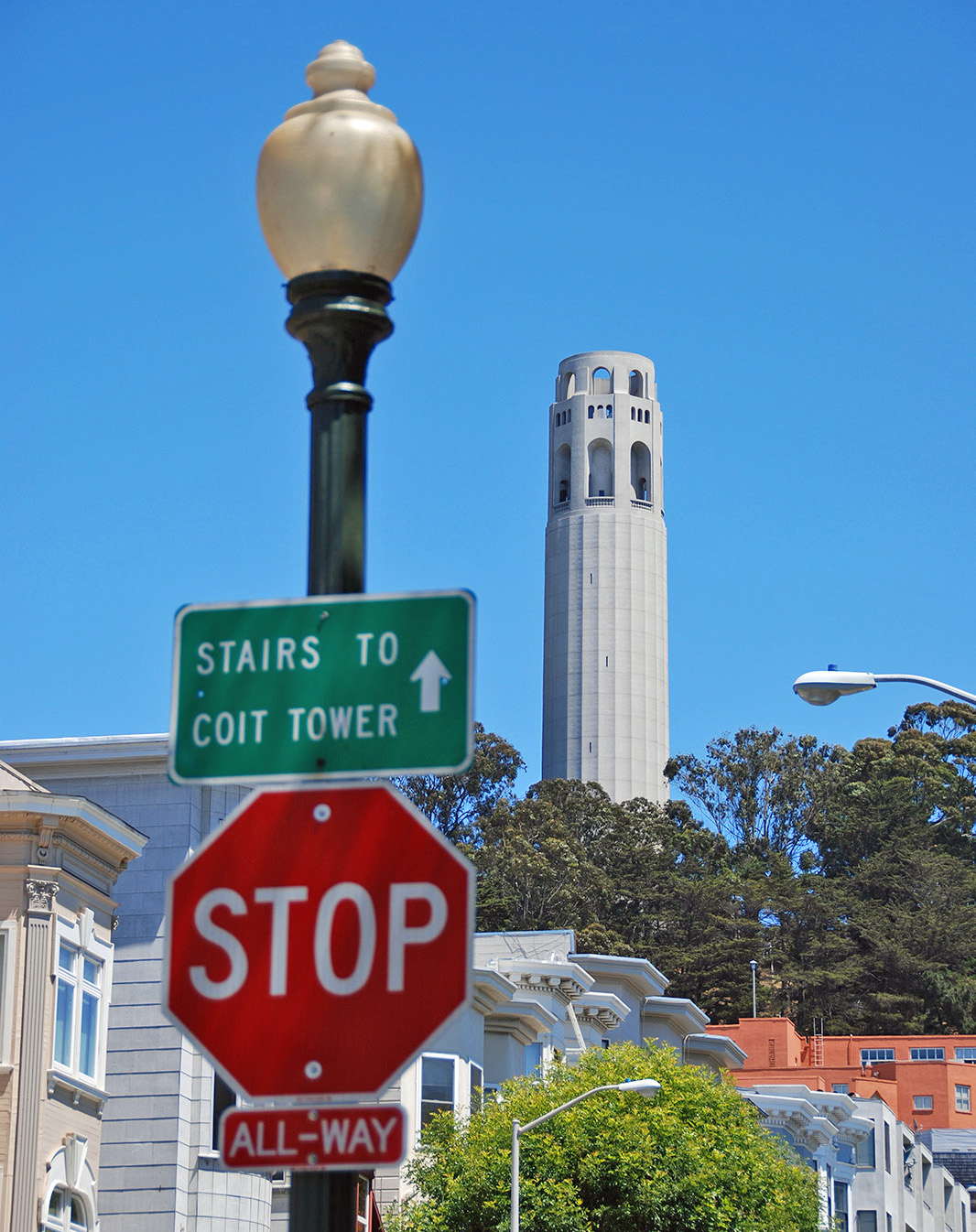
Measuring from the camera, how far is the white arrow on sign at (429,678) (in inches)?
208

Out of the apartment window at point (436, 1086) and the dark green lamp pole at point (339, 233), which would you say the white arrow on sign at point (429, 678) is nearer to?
the dark green lamp pole at point (339, 233)

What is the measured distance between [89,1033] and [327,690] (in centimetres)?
2311

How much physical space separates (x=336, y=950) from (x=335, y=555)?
1256 millimetres

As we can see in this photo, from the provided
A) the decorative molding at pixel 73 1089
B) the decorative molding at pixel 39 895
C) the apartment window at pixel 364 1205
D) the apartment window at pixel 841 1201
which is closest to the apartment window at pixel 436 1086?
the apartment window at pixel 364 1205

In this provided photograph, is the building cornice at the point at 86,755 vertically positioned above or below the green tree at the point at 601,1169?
above

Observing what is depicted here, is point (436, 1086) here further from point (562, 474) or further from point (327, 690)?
point (562, 474)

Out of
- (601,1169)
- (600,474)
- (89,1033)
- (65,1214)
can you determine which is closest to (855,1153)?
(601,1169)

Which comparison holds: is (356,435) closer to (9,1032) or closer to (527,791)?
(9,1032)

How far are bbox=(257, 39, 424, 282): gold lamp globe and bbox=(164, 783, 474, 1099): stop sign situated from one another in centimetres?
184

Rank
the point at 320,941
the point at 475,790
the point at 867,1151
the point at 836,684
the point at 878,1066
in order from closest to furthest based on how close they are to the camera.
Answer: the point at 320,941 < the point at 836,684 < the point at 867,1151 < the point at 878,1066 < the point at 475,790

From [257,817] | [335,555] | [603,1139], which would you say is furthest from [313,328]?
[603,1139]

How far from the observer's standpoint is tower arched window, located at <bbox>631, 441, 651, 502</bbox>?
155375mm

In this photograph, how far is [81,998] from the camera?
26688mm

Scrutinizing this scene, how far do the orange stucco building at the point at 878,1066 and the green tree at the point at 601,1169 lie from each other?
34.8m
